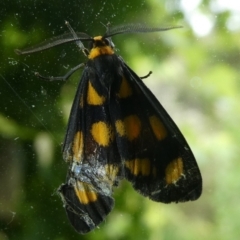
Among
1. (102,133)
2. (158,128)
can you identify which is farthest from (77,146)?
(158,128)

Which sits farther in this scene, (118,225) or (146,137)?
(118,225)

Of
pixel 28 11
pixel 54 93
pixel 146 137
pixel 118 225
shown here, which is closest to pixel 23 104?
pixel 54 93

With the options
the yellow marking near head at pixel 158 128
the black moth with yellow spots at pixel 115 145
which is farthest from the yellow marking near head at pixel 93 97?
the yellow marking near head at pixel 158 128

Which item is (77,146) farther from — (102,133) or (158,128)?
(158,128)

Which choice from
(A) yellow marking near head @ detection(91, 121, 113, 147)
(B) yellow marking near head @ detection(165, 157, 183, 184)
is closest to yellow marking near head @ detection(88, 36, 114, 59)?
(A) yellow marking near head @ detection(91, 121, 113, 147)

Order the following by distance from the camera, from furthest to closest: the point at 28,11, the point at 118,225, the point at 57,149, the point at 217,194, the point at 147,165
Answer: the point at 217,194 < the point at 118,225 < the point at 57,149 < the point at 28,11 < the point at 147,165

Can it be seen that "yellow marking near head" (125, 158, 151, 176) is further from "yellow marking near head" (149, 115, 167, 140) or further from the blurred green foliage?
the blurred green foliage

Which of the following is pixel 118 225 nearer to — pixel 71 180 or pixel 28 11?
pixel 71 180
